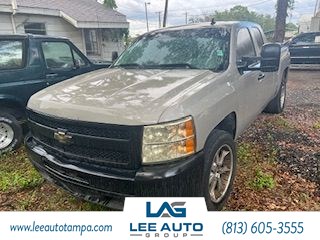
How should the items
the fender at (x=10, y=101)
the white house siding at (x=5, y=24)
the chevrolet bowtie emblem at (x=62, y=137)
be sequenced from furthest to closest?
the white house siding at (x=5, y=24)
the fender at (x=10, y=101)
the chevrolet bowtie emblem at (x=62, y=137)

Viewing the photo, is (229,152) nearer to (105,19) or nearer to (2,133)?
(2,133)

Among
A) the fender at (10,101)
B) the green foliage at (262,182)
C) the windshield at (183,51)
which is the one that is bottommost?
the green foliage at (262,182)

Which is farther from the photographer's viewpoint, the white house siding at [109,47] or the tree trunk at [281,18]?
the white house siding at [109,47]

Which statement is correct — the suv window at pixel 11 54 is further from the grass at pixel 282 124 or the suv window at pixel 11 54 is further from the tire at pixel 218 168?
the grass at pixel 282 124

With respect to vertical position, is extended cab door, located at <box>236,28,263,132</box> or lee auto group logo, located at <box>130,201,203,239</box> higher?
extended cab door, located at <box>236,28,263,132</box>

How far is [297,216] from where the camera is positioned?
218 cm

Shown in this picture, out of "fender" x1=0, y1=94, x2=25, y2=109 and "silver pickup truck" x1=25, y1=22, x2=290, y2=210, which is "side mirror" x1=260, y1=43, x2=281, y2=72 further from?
"fender" x1=0, y1=94, x2=25, y2=109

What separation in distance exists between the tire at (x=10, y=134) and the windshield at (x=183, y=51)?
6.15 feet

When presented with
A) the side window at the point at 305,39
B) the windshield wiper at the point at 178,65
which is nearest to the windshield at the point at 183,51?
the windshield wiper at the point at 178,65

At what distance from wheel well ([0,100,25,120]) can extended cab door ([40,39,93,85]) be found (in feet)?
2.06

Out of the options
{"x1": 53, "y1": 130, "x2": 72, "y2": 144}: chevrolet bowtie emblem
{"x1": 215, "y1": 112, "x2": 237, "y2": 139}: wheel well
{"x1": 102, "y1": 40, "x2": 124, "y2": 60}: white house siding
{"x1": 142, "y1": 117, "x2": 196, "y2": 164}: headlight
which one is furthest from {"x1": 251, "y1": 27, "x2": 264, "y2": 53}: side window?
{"x1": 102, "y1": 40, "x2": 124, "y2": 60}: white house siding

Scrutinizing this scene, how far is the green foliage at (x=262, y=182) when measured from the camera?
356 cm

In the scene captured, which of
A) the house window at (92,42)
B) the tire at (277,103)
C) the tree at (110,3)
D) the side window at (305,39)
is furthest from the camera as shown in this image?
the tree at (110,3)

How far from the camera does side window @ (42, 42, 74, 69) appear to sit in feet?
17.1
